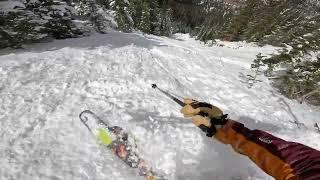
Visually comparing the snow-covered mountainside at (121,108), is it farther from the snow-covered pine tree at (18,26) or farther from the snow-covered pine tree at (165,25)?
the snow-covered pine tree at (165,25)

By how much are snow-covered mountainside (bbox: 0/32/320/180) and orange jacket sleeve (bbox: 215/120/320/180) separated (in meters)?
0.66

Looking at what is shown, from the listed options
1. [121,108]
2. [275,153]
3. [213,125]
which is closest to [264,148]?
[275,153]

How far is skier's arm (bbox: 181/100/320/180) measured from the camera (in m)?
3.12

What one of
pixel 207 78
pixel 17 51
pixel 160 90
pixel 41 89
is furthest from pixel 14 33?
pixel 207 78

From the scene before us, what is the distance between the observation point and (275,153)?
3.45 m

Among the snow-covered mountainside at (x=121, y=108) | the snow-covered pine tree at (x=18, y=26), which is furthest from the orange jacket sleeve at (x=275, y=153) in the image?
the snow-covered pine tree at (x=18, y=26)

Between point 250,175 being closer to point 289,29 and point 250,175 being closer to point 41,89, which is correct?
point 41,89

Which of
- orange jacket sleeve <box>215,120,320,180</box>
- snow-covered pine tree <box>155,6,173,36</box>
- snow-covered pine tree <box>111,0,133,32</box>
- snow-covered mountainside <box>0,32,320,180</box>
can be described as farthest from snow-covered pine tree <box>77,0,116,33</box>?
orange jacket sleeve <box>215,120,320,180</box>

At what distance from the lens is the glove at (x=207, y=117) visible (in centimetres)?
401

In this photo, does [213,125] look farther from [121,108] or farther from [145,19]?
[145,19]

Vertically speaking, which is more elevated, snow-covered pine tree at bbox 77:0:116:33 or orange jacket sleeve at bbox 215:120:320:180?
orange jacket sleeve at bbox 215:120:320:180

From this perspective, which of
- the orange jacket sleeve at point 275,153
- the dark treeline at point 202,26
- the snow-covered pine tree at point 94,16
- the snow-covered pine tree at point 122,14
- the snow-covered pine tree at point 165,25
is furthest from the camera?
the snow-covered pine tree at point 165,25

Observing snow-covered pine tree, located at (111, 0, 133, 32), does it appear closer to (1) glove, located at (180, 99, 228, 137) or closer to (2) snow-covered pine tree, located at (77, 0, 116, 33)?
(2) snow-covered pine tree, located at (77, 0, 116, 33)

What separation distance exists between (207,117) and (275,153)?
2.67ft
